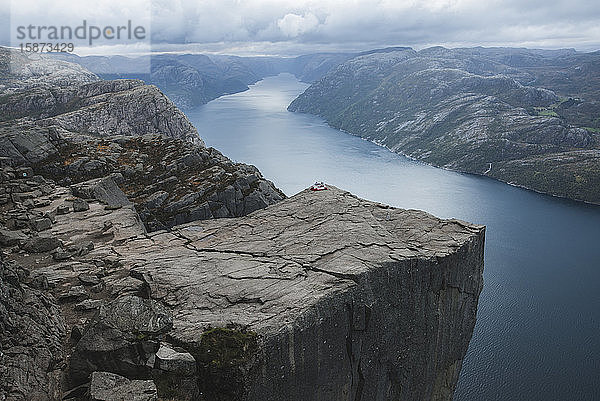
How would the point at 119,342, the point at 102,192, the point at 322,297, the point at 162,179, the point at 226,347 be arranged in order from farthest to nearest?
the point at 162,179 < the point at 102,192 < the point at 322,297 < the point at 226,347 < the point at 119,342

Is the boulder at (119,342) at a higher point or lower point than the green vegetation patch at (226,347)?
higher

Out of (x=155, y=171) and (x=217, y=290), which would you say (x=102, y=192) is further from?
(x=217, y=290)

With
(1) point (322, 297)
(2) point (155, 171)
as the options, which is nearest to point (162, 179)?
(2) point (155, 171)

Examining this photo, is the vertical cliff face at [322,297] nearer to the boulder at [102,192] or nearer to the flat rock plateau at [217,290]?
the flat rock plateau at [217,290]

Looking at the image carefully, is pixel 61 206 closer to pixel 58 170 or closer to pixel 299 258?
pixel 58 170

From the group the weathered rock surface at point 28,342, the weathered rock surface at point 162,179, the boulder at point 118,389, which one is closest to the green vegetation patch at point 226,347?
the boulder at point 118,389

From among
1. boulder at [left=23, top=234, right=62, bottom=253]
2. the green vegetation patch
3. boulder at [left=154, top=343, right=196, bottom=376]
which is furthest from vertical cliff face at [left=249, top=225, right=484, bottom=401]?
boulder at [left=23, top=234, right=62, bottom=253]

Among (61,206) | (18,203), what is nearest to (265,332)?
(61,206)
